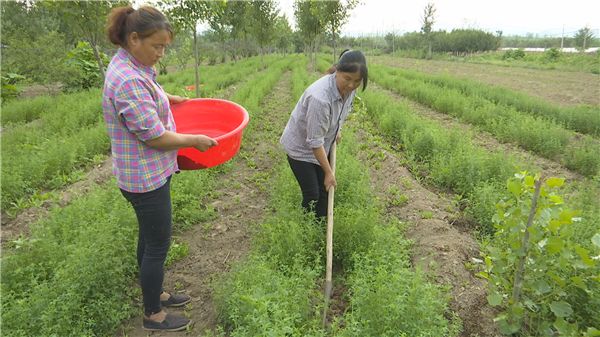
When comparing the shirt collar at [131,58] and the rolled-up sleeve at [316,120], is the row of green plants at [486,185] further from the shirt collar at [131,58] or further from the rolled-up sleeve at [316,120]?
the shirt collar at [131,58]

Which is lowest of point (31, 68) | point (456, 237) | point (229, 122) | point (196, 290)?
point (196, 290)

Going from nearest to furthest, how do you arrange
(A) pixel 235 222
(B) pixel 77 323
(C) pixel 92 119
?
(B) pixel 77 323, (A) pixel 235 222, (C) pixel 92 119

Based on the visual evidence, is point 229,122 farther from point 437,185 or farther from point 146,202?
point 437,185

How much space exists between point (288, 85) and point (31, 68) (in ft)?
27.5

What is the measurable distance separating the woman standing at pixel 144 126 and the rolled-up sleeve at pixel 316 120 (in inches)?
29.6

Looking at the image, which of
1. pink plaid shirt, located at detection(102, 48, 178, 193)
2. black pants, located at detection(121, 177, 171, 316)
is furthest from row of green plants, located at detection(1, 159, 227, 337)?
pink plaid shirt, located at detection(102, 48, 178, 193)

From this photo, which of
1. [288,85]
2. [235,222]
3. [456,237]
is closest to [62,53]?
[288,85]

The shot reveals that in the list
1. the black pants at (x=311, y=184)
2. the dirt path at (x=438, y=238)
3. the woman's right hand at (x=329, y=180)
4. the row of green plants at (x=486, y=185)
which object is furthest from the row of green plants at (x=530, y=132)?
the woman's right hand at (x=329, y=180)

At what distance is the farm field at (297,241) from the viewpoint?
83.5 inches

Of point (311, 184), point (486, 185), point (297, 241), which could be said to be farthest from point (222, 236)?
point (486, 185)

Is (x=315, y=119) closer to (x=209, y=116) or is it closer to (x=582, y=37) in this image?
(x=209, y=116)

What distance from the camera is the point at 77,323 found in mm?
2197

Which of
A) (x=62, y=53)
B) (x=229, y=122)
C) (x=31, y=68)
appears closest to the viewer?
(x=229, y=122)

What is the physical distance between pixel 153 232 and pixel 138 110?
777 mm
